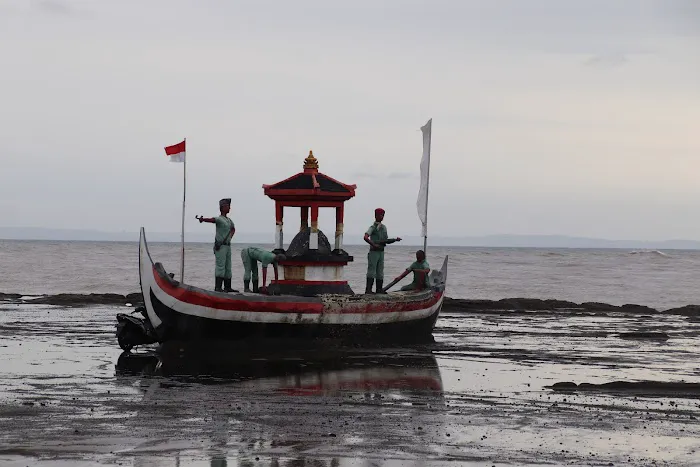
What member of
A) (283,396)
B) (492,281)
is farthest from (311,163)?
(492,281)

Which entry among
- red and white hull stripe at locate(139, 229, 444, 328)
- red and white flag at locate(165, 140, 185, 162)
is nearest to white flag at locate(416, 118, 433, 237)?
red and white hull stripe at locate(139, 229, 444, 328)

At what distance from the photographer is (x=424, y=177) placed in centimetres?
2298

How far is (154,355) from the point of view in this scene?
18781mm

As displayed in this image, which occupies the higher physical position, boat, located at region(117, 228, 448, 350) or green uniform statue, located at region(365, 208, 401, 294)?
green uniform statue, located at region(365, 208, 401, 294)

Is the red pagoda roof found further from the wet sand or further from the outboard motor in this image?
the outboard motor

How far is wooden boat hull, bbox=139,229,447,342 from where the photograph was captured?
18.3 m

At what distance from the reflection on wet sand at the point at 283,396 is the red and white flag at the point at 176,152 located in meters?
3.55

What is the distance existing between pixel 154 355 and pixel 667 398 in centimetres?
879

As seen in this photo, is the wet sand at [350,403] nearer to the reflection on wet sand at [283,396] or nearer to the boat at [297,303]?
the reflection on wet sand at [283,396]

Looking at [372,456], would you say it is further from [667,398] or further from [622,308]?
[622,308]

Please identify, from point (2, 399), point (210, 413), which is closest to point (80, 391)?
point (2, 399)

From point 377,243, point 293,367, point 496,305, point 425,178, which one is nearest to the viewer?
point 293,367

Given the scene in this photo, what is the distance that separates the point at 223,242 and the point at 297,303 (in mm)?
1832

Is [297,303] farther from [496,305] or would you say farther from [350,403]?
[496,305]
